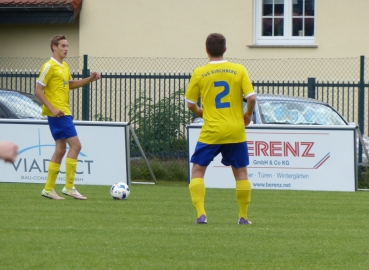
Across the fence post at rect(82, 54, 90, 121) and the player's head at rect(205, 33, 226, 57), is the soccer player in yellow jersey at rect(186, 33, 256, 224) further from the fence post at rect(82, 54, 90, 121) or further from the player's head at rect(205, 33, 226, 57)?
the fence post at rect(82, 54, 90, 121)

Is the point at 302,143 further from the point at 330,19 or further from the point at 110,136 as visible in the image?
the point at 330,19

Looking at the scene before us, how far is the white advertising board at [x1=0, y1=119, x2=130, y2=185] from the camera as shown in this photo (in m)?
14.7

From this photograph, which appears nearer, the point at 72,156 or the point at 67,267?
the point at 67,267

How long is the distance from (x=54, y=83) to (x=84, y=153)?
3.41 meters

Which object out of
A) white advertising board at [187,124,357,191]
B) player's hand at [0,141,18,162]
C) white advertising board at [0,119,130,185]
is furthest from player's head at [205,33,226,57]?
white advertising board at [0,119,130,185]

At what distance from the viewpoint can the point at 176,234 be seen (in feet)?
26.6

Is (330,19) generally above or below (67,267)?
above

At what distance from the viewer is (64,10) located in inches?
853

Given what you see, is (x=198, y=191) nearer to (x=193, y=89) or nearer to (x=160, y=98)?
(x=193, y=89)

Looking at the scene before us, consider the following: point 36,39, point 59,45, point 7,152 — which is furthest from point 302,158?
point 7,152

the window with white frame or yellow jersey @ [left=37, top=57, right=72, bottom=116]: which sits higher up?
the window with white frame

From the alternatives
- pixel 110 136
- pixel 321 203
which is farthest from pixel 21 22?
pixel 321 203

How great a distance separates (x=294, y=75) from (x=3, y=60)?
7.47 m

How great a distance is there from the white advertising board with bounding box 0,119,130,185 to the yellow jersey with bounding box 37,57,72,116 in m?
3.20
